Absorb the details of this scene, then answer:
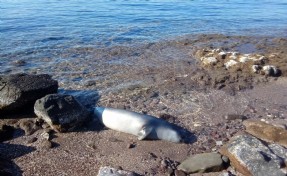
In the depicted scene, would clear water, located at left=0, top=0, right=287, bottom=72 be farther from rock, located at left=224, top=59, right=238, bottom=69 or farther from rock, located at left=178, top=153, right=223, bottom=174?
rock, located at left=178, top=153, right=223, bottom=174

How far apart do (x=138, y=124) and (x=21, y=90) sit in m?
2.41

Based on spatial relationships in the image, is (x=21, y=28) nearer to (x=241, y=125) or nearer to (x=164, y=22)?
(x=164, y=22)

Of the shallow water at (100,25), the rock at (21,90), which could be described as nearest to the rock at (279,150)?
the rock at (21,90)

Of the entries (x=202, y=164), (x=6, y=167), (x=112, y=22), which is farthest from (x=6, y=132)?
(x=112, y=22)

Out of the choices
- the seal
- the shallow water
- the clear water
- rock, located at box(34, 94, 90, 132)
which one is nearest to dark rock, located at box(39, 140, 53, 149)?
rock, located at box(34, 94, 90, 132)

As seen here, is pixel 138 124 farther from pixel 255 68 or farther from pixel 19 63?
pixel 19 63

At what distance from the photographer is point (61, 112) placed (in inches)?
243

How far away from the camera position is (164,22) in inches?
629

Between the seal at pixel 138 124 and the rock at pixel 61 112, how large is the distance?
392 mm

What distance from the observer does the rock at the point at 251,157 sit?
4723 mm

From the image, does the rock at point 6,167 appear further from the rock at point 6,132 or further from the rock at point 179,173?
the rock at point 179,173

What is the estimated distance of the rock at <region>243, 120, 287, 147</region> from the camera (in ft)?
18.5

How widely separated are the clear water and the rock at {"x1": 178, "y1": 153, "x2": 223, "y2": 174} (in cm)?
637

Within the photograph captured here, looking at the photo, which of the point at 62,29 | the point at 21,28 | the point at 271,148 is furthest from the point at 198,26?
the point at 271,148
